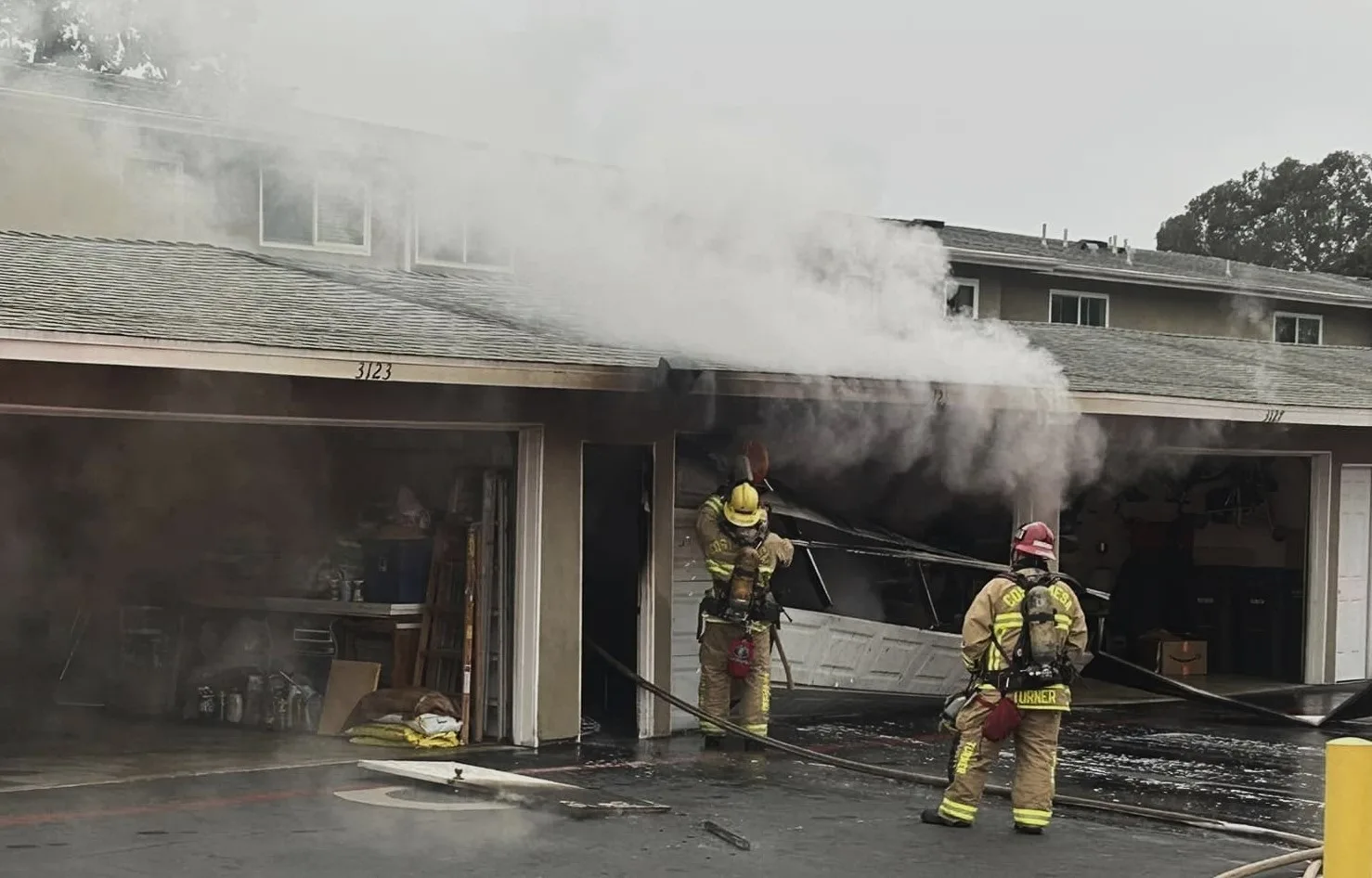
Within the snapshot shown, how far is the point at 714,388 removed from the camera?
440 inches

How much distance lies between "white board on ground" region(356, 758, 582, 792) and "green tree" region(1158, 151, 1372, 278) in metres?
46.4

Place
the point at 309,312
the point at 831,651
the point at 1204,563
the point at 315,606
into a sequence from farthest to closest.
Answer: the point at 1204,563 → the point at 831,651 → the point at 315,606 → the point at 309,312

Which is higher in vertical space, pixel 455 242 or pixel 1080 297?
pixel 1080 297

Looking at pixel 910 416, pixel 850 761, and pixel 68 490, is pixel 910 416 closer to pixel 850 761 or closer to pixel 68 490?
pixel 850 761

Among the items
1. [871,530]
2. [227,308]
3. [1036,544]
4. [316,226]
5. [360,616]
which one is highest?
[316,226]

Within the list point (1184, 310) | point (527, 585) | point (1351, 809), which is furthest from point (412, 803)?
point (1184, 310)

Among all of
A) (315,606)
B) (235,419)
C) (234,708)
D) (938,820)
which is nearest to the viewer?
(938,820)

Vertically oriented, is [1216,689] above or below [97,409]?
below

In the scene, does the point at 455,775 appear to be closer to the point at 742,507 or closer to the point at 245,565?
the point at 742,507

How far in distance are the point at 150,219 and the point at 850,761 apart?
915 cm

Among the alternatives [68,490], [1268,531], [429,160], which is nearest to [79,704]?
[68,490]

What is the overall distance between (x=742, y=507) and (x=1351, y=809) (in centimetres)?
601

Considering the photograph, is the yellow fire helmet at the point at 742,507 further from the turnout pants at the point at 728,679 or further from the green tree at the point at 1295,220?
the green tree at the point at 1295,220

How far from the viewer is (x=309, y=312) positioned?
34.9 feet
